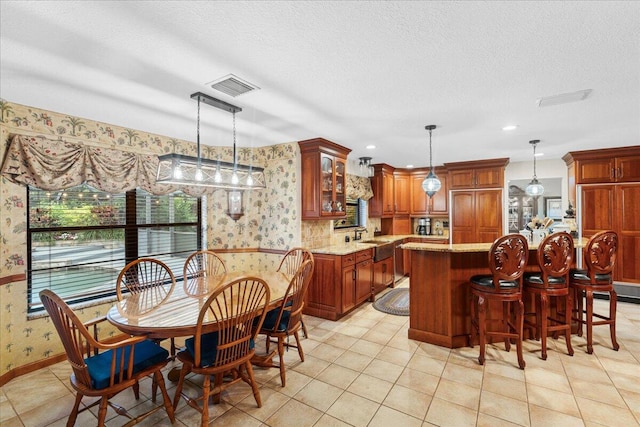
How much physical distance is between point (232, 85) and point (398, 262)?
468cm

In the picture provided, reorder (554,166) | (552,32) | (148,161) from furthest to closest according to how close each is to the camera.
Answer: (554,166), (148,161), (552,32)

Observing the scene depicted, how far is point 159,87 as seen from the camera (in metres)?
2.44

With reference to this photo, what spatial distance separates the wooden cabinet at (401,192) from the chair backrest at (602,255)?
3783 mm

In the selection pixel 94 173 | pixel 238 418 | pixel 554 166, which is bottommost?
pixel 238 418

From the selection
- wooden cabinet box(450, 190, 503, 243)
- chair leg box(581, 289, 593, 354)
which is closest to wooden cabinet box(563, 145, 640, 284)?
wooden cabinet box(450, 190, 503, 243)

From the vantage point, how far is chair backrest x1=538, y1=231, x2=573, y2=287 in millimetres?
2898

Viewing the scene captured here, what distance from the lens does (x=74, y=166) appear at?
2975 mm

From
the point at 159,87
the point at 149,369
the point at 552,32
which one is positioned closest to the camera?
the point at 552,32

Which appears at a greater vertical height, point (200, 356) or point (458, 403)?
point (200, 356)

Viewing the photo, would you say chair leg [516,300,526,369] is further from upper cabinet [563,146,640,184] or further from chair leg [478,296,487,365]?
upper cabinet [563,146,640,184]

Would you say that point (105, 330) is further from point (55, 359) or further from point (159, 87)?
point (159, 87)

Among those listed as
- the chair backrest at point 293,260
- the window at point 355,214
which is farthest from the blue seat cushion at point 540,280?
the window at point 355,214

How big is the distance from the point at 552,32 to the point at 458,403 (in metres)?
2.54

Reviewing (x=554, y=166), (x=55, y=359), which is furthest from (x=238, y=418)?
(x=554, y=166)
